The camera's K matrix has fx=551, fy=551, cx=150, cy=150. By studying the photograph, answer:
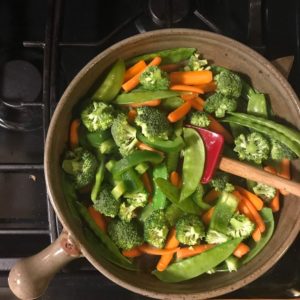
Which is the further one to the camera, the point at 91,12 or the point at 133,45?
the point at 91,12

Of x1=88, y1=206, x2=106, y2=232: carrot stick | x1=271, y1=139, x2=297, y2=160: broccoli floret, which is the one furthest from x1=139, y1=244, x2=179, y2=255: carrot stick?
x1=271, y1=139, x2=297, y2=160: broccoli floret

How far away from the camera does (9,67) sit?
4.61 feet

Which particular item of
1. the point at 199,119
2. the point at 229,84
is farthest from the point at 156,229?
the point at 229,84

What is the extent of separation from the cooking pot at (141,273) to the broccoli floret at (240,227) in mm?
70

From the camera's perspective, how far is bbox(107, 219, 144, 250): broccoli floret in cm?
124

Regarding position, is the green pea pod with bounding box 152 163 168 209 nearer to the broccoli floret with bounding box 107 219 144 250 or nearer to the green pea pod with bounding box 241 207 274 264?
the broccoli floret with bounding box 107 219 144 250

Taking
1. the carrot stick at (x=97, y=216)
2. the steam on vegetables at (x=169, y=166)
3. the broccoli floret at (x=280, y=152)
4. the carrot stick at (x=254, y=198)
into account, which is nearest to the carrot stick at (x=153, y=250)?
the steam on vegetables at (x=169, y=166)

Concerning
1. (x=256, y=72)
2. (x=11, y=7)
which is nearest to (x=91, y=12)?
(x=11, y=7)

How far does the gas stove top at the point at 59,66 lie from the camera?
4.39 ft

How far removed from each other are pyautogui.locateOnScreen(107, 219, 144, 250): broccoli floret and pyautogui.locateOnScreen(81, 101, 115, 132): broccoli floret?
8.8 inches

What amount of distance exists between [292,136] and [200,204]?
265mm

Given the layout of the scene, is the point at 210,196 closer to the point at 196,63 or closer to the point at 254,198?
the point at 254,198

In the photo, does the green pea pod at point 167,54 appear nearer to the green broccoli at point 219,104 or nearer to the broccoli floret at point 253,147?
the green broccoli at point 219,104

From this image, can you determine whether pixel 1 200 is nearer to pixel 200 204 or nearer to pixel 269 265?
pixel 200 204
